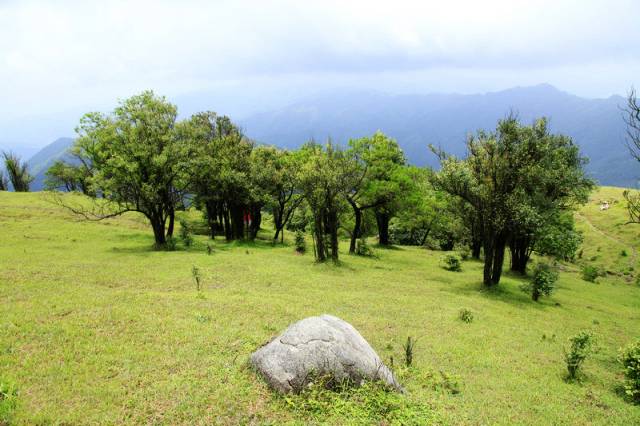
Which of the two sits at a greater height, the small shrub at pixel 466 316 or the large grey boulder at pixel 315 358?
the large grey boulder at pixel 315 358

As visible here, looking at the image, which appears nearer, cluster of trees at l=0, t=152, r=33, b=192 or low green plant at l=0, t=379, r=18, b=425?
low green plant at l=0, t=379, r=18, b=425

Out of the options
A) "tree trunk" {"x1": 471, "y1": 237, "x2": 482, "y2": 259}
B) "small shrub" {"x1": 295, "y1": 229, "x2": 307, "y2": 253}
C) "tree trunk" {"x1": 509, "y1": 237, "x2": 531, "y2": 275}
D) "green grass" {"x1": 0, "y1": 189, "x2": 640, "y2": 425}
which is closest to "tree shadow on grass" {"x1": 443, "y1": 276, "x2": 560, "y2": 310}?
"green grass" {"x1": 0, "y1": 189, "x2": 640, "y2": 425}

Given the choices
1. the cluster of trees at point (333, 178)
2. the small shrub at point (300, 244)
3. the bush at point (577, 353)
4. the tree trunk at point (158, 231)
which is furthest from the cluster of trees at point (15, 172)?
the bush at point (577, 353)

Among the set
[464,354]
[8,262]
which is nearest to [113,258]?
[8,262]

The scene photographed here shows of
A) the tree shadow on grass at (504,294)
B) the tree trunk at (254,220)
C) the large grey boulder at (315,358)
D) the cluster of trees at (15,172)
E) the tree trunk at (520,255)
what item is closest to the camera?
the large grey boulder at (315,358)

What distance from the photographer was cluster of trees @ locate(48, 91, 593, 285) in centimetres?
3062

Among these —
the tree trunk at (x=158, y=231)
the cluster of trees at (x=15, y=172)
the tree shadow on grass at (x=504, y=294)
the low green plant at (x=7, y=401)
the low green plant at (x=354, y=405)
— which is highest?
the cluster of trees at (x=15, y=172)

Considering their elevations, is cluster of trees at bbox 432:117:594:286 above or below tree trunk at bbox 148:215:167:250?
above

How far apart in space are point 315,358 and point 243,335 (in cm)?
475

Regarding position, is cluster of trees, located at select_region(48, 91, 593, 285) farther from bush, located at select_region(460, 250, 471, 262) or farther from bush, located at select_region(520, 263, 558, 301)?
bush, located at select_region(520, 263, 558, 301)

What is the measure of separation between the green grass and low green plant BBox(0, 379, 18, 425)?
120 mm

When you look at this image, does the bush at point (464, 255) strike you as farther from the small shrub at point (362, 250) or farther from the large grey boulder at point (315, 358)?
the large grey boulder at point (315, 358)

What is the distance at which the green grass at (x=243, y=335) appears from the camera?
10.7 meters

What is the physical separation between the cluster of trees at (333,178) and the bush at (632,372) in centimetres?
1449
